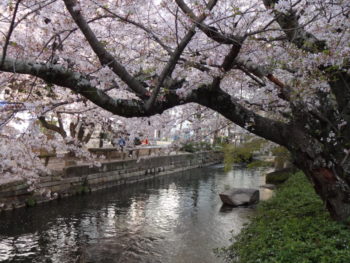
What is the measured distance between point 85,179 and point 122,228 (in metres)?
6.65

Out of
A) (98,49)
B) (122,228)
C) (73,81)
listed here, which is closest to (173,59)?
(98,49)

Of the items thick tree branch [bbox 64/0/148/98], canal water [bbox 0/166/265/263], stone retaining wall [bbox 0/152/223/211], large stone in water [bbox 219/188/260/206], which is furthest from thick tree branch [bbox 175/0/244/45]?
stone retaining wall [bbox 0/152/223/211]

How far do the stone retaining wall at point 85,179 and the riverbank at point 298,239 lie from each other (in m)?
9.06

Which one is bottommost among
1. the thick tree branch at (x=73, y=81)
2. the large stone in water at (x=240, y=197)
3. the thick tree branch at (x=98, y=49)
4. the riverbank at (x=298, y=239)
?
the large stone in water at (x=240, y=197)

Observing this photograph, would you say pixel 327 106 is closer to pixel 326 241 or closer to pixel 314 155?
pixel 314 155

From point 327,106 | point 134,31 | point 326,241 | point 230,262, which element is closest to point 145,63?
point 134,31

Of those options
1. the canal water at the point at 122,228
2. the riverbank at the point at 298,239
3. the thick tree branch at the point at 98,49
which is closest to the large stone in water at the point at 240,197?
the canal water at the point at 122,228

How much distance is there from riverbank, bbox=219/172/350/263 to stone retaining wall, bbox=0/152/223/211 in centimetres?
906

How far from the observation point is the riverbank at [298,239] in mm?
5082

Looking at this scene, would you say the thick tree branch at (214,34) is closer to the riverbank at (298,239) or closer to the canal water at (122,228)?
the riverbank at (298,239)

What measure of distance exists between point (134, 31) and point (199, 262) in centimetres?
580

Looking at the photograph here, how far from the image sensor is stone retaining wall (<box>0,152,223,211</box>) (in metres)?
13.6

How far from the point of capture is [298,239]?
19.3 ft

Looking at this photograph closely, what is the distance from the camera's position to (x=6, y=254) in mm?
9117
